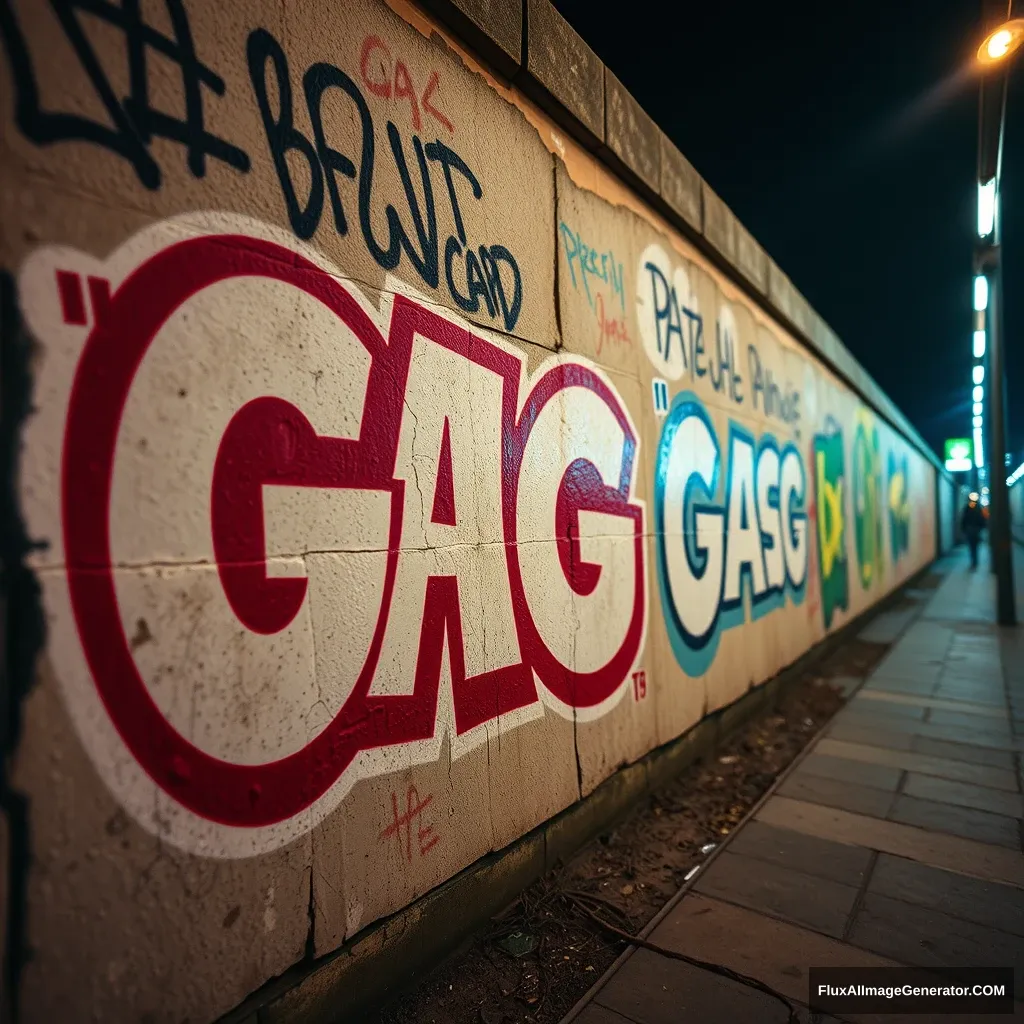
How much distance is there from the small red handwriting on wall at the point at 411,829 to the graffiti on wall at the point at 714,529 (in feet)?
6.95

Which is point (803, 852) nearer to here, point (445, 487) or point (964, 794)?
point (964, 794)

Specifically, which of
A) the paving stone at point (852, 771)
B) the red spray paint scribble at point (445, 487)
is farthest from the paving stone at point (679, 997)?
the paving stone at point (852, 771)

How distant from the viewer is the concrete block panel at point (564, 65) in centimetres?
270

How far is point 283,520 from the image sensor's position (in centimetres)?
179

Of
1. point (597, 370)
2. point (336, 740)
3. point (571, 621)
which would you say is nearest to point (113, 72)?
point (336, 740)

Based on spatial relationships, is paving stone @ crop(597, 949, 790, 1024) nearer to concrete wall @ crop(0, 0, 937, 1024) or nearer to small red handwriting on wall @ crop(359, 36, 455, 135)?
concrete wall @ crop(0, 0, 937, 1024)

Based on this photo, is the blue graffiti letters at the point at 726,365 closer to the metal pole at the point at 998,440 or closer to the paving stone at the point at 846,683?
the paving stone at the point at 846,683

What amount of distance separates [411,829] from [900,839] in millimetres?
2564

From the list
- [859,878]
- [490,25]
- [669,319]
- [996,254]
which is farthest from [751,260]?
[996,254]

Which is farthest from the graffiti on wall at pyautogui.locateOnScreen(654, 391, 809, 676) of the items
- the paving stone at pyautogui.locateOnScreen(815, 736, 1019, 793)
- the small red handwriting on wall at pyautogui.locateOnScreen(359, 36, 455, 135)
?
the small red handwriting on wall at pyautogui.locateOnScreen(359, 36, 455, 135)

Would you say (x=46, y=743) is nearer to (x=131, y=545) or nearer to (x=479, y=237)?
(x=131, y=545)

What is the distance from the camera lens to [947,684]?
231 inches

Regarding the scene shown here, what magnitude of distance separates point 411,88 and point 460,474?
4.70ft

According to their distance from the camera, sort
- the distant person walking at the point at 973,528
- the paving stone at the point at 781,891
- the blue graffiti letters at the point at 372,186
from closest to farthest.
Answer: the blue graffiti letters at the point at 372,186 < the paving stone at the point at 781,891 < the distant person walking at the point at 973,528
